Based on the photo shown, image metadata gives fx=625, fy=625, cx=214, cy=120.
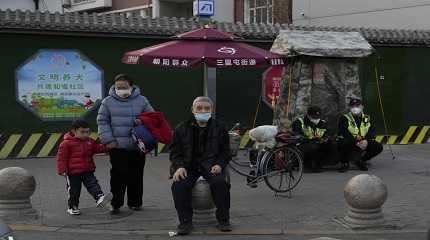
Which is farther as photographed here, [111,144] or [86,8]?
[86,8]

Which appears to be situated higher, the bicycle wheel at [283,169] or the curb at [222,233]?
the bicycle wheel at [283,169]

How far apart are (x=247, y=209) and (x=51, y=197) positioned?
2.75 metres

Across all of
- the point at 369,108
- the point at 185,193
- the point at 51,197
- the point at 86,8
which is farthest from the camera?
the point at 86,8

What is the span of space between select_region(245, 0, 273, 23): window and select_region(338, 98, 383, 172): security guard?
14.7 m

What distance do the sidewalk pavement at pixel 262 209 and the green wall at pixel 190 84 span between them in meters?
1.81

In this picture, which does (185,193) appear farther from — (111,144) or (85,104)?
(85,104)

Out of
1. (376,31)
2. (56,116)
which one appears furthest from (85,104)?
(376,31)

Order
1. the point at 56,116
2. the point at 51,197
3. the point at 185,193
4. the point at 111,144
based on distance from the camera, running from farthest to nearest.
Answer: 1. the point at 56,116
2. the point at 51,197
3. the point at 111,144
4. the point at 185,193

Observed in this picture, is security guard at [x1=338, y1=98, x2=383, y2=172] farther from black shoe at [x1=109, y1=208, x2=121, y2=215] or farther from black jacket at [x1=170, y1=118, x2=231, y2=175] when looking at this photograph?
black shoe at [x1=109, y1=208, x2=121, y2=215]

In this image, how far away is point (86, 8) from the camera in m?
33.1

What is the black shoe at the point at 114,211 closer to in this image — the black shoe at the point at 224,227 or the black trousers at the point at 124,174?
the black trousers at the point at 124,174

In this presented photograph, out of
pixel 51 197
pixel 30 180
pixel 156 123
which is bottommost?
pixel 51 197

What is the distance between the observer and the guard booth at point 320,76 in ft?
37.2

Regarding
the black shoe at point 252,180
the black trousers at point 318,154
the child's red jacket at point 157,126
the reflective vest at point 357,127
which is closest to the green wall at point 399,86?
the reflective vest at point 357,127
